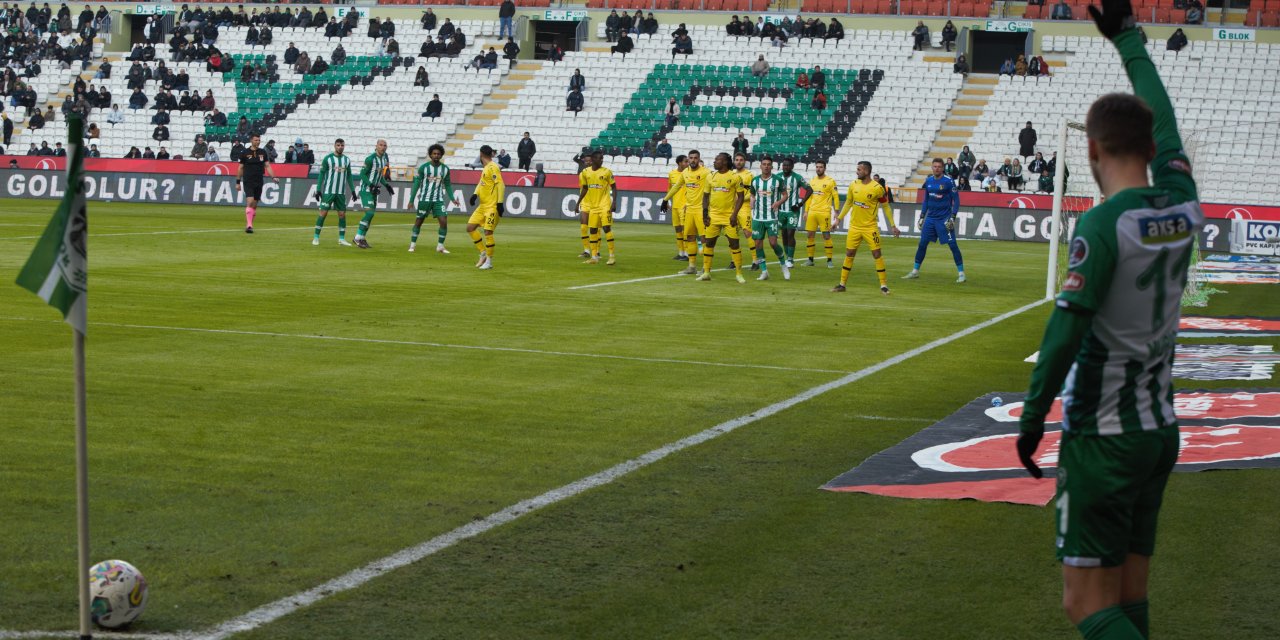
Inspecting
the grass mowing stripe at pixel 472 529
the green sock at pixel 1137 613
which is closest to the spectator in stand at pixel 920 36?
the grass mowing stripe at pixel 472 529

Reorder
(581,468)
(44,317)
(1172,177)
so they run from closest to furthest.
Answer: (1172,177), (581,468), (44,317)

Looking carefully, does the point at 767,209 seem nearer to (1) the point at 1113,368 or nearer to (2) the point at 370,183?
(2) the point at 370,183

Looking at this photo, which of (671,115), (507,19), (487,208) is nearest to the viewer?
(487,208)

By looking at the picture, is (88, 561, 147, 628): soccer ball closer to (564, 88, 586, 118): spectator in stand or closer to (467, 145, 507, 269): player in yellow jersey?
(467, 145, 507, 269): player in yellow jersey

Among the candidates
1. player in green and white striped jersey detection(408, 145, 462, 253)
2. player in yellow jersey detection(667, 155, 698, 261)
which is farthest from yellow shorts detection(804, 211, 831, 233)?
player in green and white striped jersey detection(408, 145, 462, 253)

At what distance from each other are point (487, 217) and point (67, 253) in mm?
19646

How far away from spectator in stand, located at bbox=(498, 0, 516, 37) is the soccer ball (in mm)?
52214

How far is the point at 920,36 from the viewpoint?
52594 millimetres

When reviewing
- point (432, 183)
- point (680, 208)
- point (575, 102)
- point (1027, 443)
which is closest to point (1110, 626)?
point (1027, 443)

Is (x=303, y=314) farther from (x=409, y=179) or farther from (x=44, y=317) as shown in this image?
(x=409, y=179)

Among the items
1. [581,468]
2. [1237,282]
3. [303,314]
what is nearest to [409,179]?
[1237,282]

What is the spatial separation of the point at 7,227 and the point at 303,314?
630 inches

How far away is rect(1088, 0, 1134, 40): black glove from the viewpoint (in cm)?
491

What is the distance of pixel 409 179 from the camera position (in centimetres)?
4831
